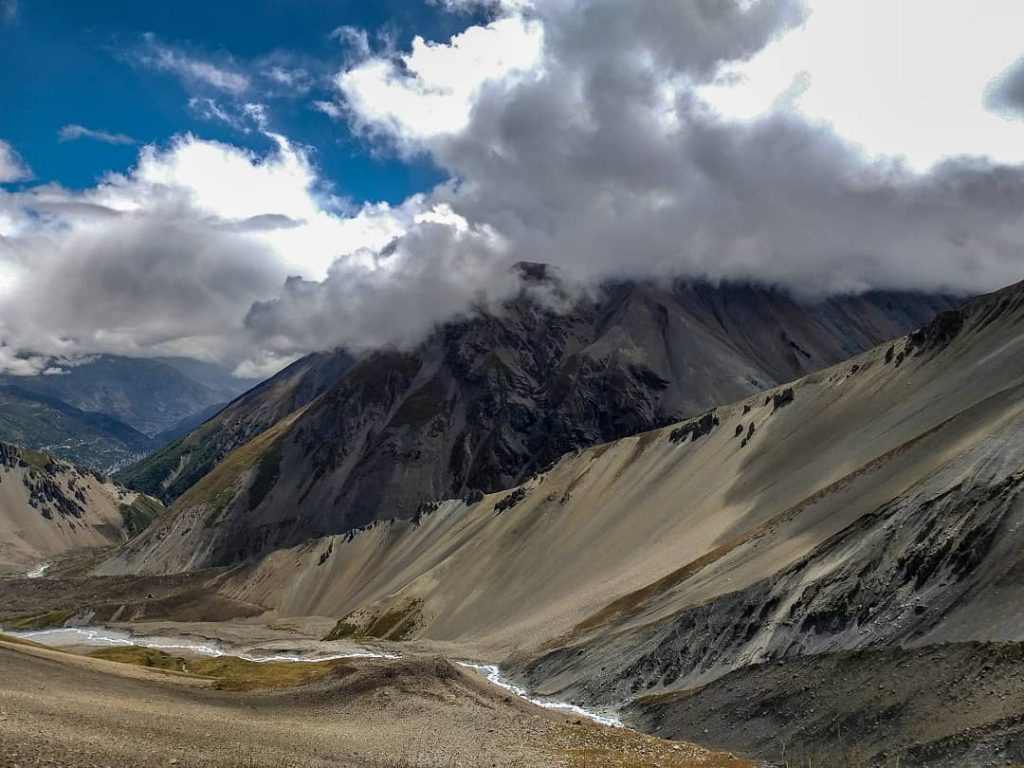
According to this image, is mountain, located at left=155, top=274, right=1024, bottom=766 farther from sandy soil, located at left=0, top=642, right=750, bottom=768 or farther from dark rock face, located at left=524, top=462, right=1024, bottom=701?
sandy soil, located at left=0, top=642, right=750, bottom=768

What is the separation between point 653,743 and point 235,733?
106 ft

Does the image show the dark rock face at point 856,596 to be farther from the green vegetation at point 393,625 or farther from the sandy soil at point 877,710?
the green vegetation at point 393,625

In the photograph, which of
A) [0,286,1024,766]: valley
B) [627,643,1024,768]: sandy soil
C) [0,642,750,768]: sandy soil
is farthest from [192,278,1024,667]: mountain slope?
[0,642,750,768]: sandy soil

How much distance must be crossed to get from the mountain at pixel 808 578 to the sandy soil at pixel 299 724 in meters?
11.4

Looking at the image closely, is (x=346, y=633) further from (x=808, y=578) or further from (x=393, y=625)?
(x=808, y=578)

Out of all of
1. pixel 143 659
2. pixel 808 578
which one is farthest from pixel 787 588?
pixel 143 659

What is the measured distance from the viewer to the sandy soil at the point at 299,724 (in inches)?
1463

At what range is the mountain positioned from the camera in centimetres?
4994

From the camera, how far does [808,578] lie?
71.9 meters

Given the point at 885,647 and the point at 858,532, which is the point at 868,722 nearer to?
the point at 885,647

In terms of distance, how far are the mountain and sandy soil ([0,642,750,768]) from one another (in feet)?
37.2

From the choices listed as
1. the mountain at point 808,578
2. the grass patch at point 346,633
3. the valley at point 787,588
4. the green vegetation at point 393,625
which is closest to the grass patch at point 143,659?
Answer: the valley at point 787,588

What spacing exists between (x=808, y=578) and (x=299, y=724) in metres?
50.2

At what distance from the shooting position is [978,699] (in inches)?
1745
